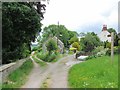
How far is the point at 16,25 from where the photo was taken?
2322 cm

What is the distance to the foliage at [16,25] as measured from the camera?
20594 mm

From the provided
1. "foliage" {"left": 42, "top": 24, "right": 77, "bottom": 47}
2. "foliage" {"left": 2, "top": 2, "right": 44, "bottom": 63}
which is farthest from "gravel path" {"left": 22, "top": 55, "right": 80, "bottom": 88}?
"foliage" {"left": 42, "top": 24, "right": 77, "bottom": 47}

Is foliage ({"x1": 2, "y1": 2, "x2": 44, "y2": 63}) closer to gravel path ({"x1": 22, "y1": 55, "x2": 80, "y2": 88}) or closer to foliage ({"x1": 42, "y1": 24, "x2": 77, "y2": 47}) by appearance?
gravel path ({"x1": 22, "y1": 55, "x2": 80, "y2": 88})

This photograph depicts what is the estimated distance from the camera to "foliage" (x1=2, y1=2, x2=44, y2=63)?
20.6m

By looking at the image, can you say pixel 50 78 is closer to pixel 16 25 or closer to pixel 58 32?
pixel 16 25

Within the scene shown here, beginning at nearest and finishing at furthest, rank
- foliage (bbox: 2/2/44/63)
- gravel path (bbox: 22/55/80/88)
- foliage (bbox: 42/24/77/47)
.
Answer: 1. gravel path (bbox: 22/55/80/88)
2. foliage (bbox: 2/2/44/63)
3. foliage (bbox: 42/24/77/47)

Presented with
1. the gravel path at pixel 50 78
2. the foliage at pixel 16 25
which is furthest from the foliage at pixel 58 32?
the gravel path at pixel 50 78

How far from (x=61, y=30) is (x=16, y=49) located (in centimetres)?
7402

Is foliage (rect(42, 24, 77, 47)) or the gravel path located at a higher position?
foliage (rect(42, 24, 77, 47))

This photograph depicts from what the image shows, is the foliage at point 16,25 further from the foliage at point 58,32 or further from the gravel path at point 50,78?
the foliage at point 58,32

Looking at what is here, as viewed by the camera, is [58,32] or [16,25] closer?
[16,25]

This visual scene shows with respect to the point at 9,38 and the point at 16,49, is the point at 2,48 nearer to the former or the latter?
the point at 9,38

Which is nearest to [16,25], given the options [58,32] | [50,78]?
[50,78]

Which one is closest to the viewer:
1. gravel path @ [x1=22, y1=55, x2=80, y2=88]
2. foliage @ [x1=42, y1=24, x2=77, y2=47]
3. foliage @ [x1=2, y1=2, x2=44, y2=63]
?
gravel path @ [x1=22, y1=55, x2=80, y2=88]
